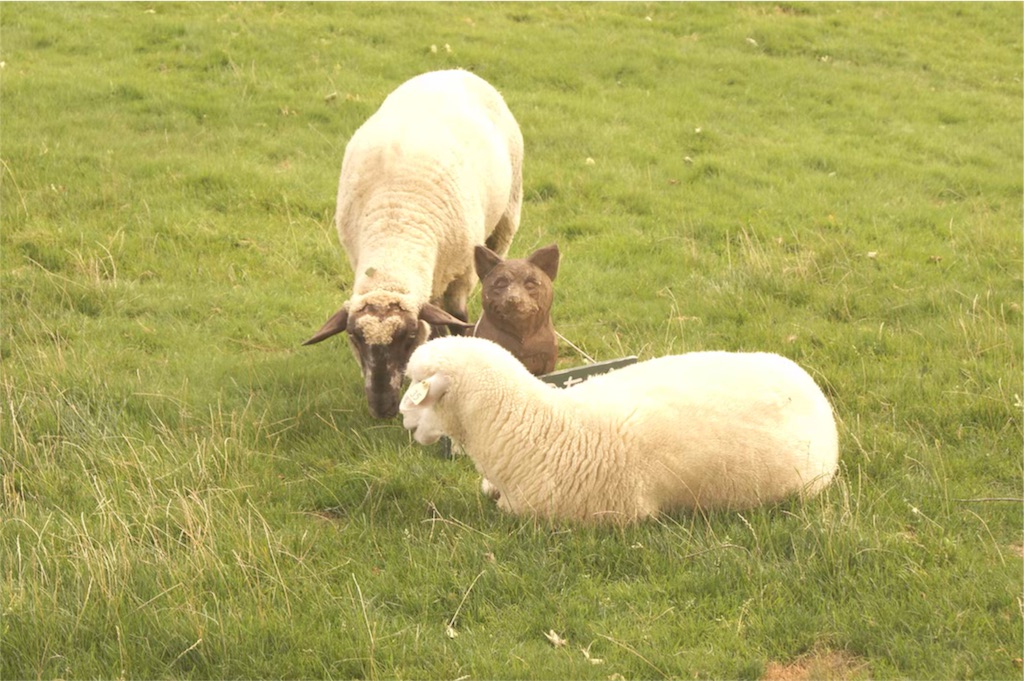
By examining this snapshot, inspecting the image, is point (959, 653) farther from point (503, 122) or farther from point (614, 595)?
point (503, 122)

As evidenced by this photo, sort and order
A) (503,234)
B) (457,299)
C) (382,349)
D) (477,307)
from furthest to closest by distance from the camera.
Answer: (503,234), (477,307), (457,299), (382,349)

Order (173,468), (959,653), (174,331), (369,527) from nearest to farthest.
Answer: (959,653), (369,527), (173,468), (174,331)

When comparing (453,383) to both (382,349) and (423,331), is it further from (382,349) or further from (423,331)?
(423,331)

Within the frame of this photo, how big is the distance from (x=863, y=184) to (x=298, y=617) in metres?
9.58

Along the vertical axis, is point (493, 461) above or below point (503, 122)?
below

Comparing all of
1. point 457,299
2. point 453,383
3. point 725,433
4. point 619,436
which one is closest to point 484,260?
point 457,299

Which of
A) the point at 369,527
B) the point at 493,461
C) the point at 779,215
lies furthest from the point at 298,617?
the point at 779,215

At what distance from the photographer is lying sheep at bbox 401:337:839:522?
539 centimetres

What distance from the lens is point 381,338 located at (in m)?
6.67

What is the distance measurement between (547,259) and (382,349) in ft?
3.70

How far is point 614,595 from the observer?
16.0ft

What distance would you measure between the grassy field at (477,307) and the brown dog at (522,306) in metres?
0.82

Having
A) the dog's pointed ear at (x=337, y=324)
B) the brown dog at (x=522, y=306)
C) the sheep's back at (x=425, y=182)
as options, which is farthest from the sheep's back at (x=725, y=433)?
the sheep's back at (x=425, y=182)

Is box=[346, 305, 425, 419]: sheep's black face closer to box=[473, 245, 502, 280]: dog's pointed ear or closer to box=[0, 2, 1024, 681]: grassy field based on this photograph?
box=[0, 2, 1024, 681]: grassy field
